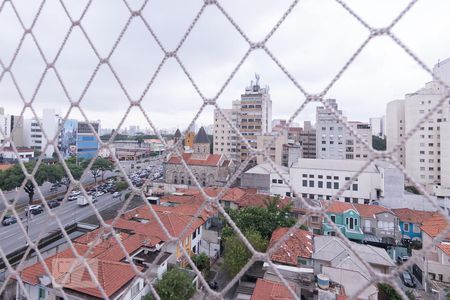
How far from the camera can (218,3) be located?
0.51 meters

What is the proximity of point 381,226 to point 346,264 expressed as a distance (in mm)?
2298

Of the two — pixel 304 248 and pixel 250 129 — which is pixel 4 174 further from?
pixel 250 129

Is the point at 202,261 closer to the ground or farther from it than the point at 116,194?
closer to the ground

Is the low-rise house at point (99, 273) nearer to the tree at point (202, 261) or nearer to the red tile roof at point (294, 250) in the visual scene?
the tree at point (202, 261)

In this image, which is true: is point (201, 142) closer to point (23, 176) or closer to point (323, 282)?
point (23, 176)

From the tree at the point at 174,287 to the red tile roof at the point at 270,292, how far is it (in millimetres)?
594

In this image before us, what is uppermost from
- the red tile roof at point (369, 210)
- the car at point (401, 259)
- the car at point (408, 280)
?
the red tile roof at point (369, 210)

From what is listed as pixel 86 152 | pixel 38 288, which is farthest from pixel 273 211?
pixel 86 152

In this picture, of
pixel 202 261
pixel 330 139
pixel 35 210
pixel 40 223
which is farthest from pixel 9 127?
pixel 330 139

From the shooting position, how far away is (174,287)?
7.04ft

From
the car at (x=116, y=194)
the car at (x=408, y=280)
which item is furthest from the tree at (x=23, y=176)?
the car at (x=408, y=280)

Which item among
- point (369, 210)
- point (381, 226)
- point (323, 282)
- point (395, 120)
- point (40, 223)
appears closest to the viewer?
point (323, 282)

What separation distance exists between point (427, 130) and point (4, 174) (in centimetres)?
993

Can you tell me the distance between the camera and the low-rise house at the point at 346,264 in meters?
2.12
